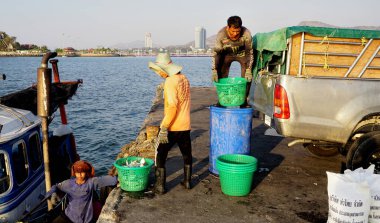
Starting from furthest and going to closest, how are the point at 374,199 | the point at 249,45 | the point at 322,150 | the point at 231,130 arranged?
the point at 322,150
the point at 249,45
the point at 231,130
the point at 374,199

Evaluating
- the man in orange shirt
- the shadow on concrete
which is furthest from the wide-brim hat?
the shadow on concrete

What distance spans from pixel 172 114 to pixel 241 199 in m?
1.75

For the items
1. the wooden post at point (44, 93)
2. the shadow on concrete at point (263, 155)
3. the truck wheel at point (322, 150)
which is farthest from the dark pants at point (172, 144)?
the truck wheel at point (322, 150)

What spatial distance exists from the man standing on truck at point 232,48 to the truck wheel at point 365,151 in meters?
2.47

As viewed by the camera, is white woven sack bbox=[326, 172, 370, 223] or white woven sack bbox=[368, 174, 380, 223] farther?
white woven sack bbox=[368, 174, 380, 223]

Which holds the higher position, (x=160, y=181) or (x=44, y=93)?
(x=44, y=93)

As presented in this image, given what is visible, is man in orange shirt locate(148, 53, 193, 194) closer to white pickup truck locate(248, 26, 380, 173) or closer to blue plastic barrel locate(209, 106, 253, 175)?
blue plastic barrel locate(209, 106, 253, 175)

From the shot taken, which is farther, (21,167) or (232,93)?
(21,167)

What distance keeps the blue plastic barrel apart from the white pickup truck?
0.57 meters

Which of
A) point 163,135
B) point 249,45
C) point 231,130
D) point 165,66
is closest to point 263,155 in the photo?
point 231,130

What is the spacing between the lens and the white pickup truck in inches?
235

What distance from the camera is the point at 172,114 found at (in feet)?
18.1

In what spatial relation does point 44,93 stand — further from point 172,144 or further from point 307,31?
point 307,31

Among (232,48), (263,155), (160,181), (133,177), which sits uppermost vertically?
(232,48)
